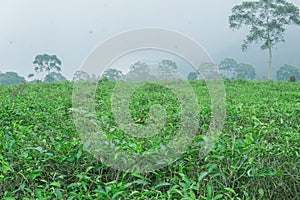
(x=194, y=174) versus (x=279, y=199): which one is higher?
(x=194, y=174)

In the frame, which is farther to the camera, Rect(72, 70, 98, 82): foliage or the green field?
Rect(72, 70, 98, 82): foliage

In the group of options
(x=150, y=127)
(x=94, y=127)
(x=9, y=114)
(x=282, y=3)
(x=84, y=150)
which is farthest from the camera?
(x=282, y=3)

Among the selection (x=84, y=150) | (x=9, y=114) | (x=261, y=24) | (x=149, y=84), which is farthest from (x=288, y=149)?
(x=261, y=24)

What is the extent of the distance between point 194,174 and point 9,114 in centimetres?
264

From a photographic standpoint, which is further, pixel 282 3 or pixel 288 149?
pixel 282 3

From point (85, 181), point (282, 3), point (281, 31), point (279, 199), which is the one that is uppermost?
point (282, 3)

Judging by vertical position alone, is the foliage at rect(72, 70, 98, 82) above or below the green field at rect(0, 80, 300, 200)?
above

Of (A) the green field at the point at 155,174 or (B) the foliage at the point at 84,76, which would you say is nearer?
(A) the green field at the point at 155,174

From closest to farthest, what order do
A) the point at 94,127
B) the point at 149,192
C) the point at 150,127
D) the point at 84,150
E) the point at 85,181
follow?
1. the point at 149,192
2. the point at 85,181
3. the point at 84,150
4. the point at 94,127
5. the point at 150,127

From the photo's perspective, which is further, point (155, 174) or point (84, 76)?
point (84, 76)

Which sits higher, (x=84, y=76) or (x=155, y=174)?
(x=84, y=76)

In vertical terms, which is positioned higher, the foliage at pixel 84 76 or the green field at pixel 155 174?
the foliage at pixel 84 76

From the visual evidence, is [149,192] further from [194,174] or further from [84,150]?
[84,150]

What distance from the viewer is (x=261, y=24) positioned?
75.7 feet
